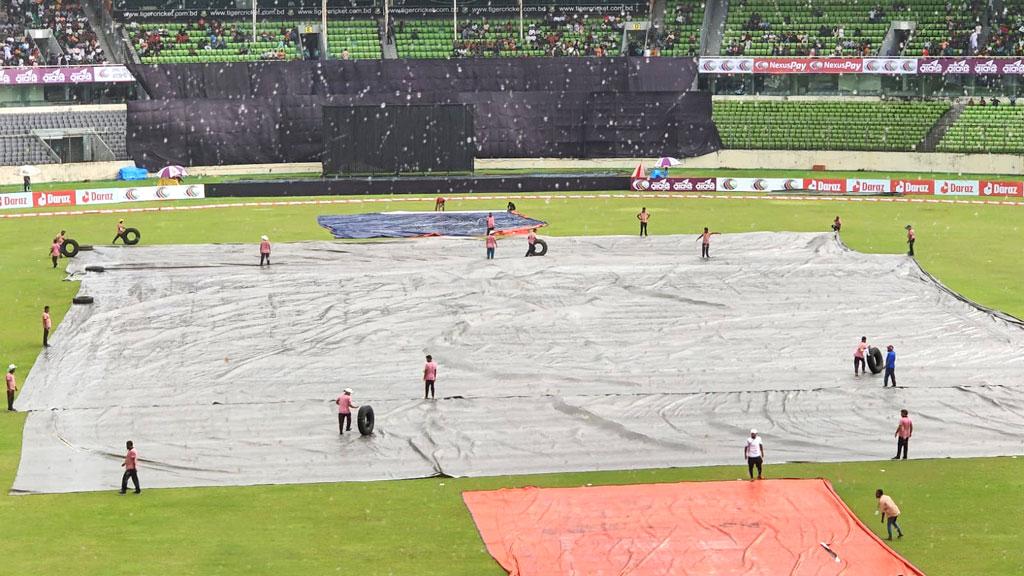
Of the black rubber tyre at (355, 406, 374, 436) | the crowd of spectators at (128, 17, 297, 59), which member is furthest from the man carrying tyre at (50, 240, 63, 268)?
the crowd of spectators at (128, 17, 297, 59)

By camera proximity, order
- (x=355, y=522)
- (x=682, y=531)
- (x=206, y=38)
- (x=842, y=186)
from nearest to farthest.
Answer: (x=682, y=531)
(x=355, y=522)
(x=842, y=186)
(x=206, y=38)

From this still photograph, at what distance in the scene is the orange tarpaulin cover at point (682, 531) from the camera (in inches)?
883

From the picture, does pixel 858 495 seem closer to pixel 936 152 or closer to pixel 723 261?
pixel 723 261

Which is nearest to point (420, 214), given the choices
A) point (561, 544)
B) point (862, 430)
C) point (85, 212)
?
point (85, 212)

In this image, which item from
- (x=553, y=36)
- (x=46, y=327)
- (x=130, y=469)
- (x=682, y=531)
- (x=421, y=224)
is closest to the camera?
(x=682, y=531)

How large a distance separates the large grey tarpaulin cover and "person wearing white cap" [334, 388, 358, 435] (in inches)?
12.9

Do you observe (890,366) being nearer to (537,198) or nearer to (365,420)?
(365,420)

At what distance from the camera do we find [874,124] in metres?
83.1

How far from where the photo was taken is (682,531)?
79.0ft

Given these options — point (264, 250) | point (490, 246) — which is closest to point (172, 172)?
point (264, 250)

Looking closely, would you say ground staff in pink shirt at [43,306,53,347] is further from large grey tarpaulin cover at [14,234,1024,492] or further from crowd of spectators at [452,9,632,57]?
crowd of spectators at [452,9,632,57]

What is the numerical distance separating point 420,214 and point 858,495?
39737mm

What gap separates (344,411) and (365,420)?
1.81 feet

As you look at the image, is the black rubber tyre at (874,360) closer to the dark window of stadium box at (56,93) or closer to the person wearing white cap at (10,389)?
the person wearing white cap at (10,389)
